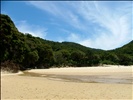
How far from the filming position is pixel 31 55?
5606 centimetres

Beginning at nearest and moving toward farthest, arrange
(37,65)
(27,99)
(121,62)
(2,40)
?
(27,99) < (2,40) < (37,65) < (121,62)

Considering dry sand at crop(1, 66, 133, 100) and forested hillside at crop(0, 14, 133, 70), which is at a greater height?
forested hillside at crop(0, 14, 133, 70)

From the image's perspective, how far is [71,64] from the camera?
8944 cm

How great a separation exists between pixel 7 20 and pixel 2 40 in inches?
167

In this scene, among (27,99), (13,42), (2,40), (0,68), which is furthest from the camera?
(13,42)

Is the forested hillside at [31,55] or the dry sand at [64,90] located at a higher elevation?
the forested hillside at [31,55]

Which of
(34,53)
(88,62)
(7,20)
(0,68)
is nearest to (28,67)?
(34,53)

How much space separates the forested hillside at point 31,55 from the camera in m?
40.5

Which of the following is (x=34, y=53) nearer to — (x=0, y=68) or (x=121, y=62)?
(x=0, y=68)

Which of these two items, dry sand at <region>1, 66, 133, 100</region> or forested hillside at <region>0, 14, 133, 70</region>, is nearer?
dry sand at <region>1, 66, 133, 100</region>

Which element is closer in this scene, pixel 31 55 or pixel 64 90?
pixel 64 90

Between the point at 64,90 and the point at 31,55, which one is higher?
the point at 31,55

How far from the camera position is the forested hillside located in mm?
40500

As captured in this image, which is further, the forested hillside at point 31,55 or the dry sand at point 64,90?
the forested hillside at point 31,55
